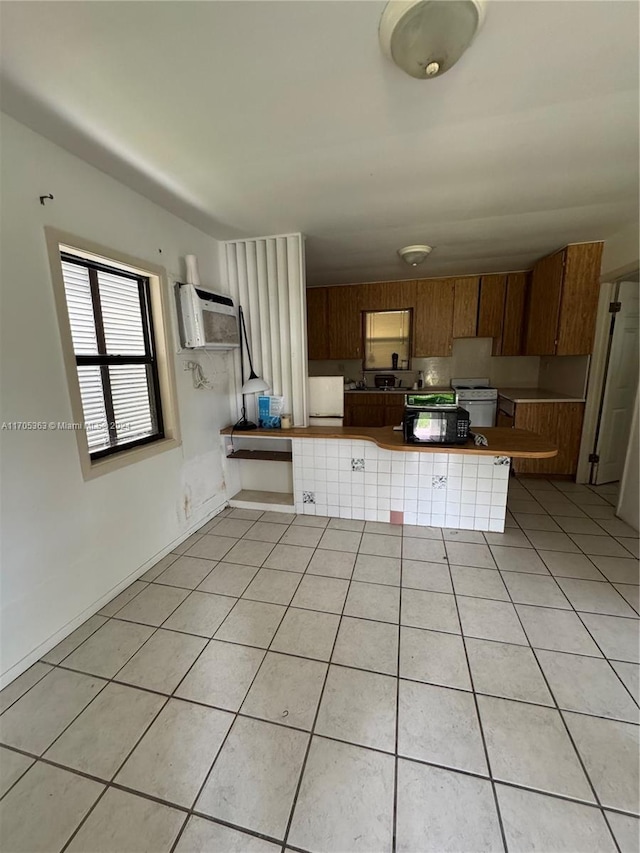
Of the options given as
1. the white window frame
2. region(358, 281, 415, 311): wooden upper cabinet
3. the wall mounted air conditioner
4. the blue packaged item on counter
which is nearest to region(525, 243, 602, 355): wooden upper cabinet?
region(358, 281, 415, 311): wooden upper cabinet

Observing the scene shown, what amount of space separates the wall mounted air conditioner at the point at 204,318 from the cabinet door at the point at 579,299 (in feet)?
10.9

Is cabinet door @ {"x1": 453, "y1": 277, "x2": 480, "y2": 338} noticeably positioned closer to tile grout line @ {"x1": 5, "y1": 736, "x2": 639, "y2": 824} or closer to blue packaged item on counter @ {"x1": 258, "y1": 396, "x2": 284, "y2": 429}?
blue packaged item on counter @ {"x1": 258, "y1": 396, "x2": 284, "y2": 429}

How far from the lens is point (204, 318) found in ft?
8.54

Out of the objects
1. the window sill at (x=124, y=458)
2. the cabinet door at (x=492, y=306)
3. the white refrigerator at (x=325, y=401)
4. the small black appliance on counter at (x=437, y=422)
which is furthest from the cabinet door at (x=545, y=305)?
the window sill at (x=124, y=458)

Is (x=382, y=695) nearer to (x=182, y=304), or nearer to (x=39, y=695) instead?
(x=39, y=695)

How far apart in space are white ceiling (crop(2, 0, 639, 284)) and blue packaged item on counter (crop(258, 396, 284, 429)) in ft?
4.90

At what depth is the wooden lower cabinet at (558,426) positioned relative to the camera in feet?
12.1

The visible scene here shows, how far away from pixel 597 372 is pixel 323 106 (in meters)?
3.51

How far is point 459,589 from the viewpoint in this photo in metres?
2.09

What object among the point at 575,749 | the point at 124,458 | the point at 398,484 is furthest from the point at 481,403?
the point at 124,458

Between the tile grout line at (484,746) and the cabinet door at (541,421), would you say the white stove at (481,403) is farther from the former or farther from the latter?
the tile grout line at (484,746)

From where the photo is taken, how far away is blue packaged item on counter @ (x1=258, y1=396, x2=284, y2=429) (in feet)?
10.5

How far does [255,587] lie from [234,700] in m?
0.72

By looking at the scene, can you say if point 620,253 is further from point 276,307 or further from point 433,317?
point 276,307
